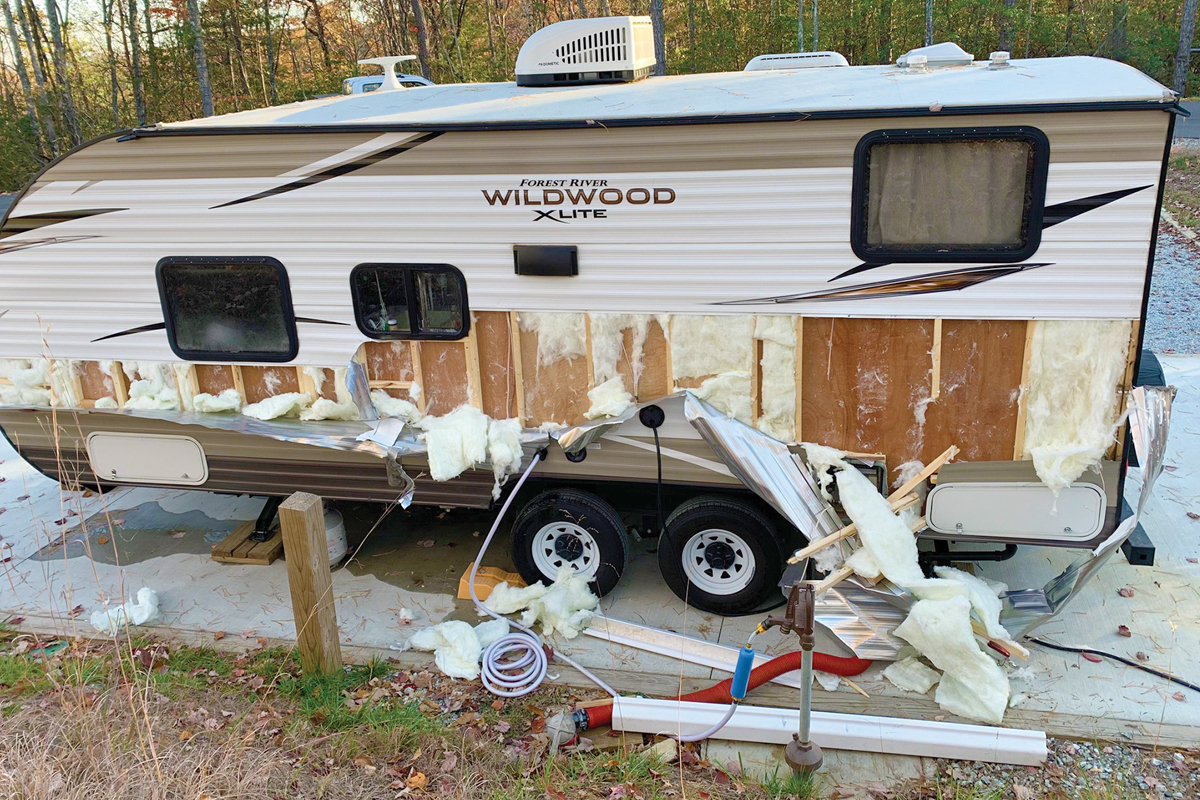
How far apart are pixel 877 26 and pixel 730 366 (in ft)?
77.8

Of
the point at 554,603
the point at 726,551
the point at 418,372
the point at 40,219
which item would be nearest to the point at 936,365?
the point at 726,551

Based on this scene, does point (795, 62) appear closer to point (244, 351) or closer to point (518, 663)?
point (244, 351)

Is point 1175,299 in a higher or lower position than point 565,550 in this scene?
lower

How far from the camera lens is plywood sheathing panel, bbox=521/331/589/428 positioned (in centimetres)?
486

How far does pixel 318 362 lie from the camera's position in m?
5.13

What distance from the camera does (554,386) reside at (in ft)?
16.1

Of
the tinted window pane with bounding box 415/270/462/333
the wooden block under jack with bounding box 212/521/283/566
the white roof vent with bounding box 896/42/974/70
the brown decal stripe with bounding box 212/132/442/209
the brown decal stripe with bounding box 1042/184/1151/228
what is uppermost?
the white roof vent with bounding box 896/42/974/70

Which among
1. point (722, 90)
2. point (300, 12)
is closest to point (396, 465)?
point (722, 90)

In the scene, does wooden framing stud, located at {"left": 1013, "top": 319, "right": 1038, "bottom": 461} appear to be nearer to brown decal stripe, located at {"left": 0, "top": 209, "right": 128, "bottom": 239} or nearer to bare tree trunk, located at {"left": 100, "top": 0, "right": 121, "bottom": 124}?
brown decal stripe, located at {"left": 0, "top": 209, "right": 128, "bottom": 239}

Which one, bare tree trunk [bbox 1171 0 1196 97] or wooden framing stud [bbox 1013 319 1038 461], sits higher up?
bare tree trunk [bbox 1171 0 1196 97]

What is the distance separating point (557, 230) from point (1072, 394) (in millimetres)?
2681

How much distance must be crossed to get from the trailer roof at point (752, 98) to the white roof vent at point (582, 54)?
0.12m

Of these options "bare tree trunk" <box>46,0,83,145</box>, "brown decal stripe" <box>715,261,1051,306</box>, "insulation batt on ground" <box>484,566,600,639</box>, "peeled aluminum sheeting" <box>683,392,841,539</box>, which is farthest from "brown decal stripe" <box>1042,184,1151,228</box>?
"bare tree trunk" <box>46,0,83,145</box>

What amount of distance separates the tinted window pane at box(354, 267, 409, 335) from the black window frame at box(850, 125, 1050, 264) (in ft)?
8.03
